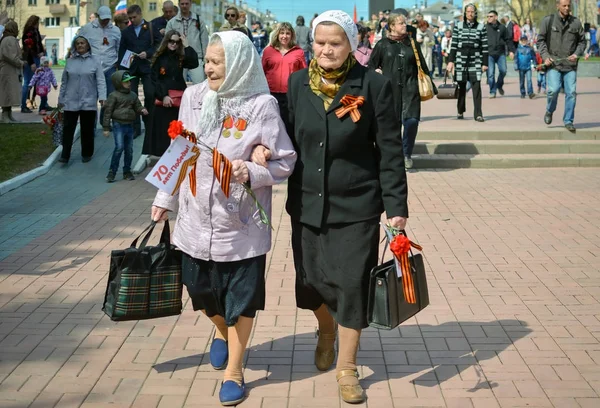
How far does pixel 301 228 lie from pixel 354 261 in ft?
1.16

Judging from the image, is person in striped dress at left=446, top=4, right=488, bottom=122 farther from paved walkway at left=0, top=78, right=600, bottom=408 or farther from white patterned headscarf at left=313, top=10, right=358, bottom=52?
white patterned headscarf at left=313, top=10, right=358, bottom=52

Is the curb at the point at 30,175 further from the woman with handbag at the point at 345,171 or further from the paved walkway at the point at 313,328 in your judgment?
the woman with handbag at the point at 345,171

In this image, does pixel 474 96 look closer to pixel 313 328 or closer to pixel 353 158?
pixel 313 328

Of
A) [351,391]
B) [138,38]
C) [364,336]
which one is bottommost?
[364,336]

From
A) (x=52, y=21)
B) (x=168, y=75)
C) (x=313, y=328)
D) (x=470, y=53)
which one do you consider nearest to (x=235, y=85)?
(x=313, y=328)

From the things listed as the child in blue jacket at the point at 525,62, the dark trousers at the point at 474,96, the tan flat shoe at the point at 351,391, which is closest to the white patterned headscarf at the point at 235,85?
the tan flat shoe at the point at 351,391

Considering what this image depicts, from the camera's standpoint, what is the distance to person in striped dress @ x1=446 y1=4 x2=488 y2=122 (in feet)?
50.0

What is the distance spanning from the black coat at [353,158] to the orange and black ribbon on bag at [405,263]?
150 millimetres

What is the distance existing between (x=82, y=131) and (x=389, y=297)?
9.46 metres

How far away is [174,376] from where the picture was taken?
201 inches

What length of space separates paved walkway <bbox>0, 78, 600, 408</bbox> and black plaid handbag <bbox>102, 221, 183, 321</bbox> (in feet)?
1.36

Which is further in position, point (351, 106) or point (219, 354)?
point (219, 354)

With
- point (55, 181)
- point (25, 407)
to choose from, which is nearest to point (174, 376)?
point (25, 407)

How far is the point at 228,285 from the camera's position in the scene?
4.80 metres
